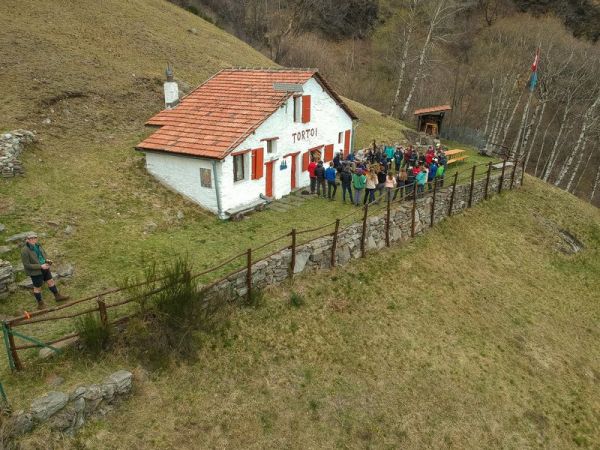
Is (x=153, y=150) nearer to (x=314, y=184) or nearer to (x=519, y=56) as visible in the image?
(x=314, y=184)

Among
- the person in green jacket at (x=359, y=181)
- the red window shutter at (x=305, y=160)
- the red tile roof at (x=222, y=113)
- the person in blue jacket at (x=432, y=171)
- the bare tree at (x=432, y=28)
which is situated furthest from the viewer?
the bare tree at (x=432, y=28)

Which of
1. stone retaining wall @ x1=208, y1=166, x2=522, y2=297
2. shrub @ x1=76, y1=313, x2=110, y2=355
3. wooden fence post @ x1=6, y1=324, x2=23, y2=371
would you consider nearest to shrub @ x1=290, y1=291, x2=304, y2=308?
stone retaining wall @ x1=208, y1=166, x2=522, y2=297

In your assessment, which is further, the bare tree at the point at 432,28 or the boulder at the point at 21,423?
the bare tree at the point at 432,28

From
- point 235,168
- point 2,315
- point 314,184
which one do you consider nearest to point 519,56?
point 314,184

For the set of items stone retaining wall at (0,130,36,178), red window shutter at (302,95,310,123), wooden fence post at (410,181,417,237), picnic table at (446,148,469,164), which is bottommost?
picnic table at (446,148,469,164)

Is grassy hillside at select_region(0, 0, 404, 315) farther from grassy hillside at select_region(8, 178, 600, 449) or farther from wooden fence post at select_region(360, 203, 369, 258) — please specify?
grassy hillside at select_region(8, 178, 600, 449)

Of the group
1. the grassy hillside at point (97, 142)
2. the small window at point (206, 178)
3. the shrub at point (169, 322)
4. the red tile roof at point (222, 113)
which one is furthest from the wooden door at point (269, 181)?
the shrub at point (169, 322)

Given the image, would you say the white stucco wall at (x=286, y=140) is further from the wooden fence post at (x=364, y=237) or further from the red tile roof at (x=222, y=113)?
the wooden fence post at (x=364, y=237)
